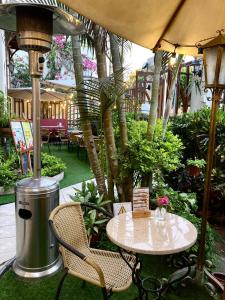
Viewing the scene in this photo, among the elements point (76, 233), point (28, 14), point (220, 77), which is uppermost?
point (28, 14)

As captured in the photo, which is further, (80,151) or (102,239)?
(80,151)

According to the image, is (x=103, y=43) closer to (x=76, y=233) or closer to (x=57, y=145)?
(x=76, y=233)

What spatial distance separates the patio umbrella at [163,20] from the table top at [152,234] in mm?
376

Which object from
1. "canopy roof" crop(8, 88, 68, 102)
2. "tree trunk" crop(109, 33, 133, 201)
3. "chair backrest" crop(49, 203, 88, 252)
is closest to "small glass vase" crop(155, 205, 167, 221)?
"chair backrest" crop(49, 203, 88, 252)

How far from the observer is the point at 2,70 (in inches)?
308

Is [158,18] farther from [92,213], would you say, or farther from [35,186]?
[92,213]

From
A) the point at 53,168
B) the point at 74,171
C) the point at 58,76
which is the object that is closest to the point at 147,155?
the point at 53,168

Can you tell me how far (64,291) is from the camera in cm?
234

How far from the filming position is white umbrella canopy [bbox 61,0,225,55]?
2.07m

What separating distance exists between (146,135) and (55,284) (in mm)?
2029

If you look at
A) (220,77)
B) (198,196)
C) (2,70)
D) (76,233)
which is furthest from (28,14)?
(2,70)

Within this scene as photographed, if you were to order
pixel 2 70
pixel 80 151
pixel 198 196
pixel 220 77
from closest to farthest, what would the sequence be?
pixel 220 77, pixel 198 196, pixel 2 70, pixel 80 151

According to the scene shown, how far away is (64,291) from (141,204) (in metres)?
1.05

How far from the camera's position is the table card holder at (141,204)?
2.29m
